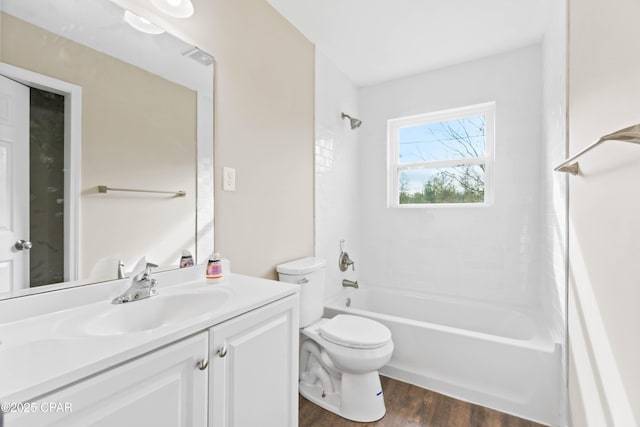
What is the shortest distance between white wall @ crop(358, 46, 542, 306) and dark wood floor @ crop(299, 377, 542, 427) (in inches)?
38.4

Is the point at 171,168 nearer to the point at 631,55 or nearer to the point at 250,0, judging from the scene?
the point at 250,0

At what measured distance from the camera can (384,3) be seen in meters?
1.82

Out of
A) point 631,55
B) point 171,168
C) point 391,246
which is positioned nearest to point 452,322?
point 391,246

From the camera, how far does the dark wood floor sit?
Answer: 5.27 feet

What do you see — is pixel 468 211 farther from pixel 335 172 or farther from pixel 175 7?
pixel 175 7

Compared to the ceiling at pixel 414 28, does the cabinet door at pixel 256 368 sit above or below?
below

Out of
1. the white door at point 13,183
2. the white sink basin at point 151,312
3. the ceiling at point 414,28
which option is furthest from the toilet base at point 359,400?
the ceiling at point 414,28

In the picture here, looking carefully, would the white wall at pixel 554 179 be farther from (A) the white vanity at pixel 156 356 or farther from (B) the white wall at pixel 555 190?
(A) the white vanity at pixel 156 356

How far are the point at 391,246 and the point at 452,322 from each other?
0.84 metres

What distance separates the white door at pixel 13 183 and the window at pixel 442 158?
103 inches

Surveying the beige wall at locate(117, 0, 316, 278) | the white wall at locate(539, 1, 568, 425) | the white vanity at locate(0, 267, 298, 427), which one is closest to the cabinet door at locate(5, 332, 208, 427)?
the white vanity at locate(0, 267, 298, 427)

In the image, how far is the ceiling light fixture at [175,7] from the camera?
1226mm

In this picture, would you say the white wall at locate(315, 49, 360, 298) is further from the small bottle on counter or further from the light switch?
the small bottle on counter

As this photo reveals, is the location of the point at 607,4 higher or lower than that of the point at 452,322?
higher
